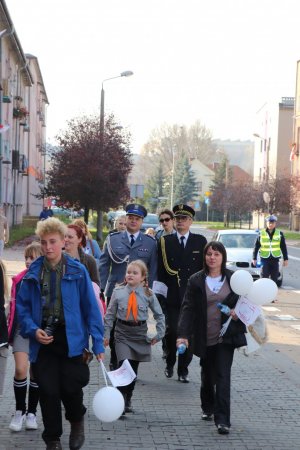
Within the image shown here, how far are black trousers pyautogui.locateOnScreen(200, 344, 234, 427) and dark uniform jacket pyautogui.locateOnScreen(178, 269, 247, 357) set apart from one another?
0.11 m

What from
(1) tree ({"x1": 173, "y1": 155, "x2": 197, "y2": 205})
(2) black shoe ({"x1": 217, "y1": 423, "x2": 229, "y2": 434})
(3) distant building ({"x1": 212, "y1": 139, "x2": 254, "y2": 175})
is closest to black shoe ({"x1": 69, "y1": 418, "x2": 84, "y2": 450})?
(2) black shoe ({"x1": 217, "y1": 423, "x2": 229, "y2": 434})

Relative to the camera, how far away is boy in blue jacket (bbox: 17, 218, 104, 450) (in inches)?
221

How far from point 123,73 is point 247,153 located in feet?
450

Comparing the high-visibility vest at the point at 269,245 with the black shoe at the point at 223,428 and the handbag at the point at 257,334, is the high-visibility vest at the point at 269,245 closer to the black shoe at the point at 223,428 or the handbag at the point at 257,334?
the handbag at the point at 257,334

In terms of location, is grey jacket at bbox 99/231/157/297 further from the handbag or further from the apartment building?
the apartment building

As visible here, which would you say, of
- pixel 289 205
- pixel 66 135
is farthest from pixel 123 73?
pixel 289 205

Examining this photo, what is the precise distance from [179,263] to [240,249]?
42.0 ft

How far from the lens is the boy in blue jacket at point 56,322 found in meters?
5.62

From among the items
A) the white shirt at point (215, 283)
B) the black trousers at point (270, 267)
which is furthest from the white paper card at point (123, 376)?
the black trousers at point (270, 267)

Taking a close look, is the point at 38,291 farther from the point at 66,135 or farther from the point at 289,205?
the point at 289,205

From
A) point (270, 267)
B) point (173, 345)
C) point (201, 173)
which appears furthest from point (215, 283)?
point (201, 173)

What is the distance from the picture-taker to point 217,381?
22.2 feet

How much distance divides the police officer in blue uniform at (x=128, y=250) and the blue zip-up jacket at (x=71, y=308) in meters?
2.94

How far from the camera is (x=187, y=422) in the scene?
702cm
